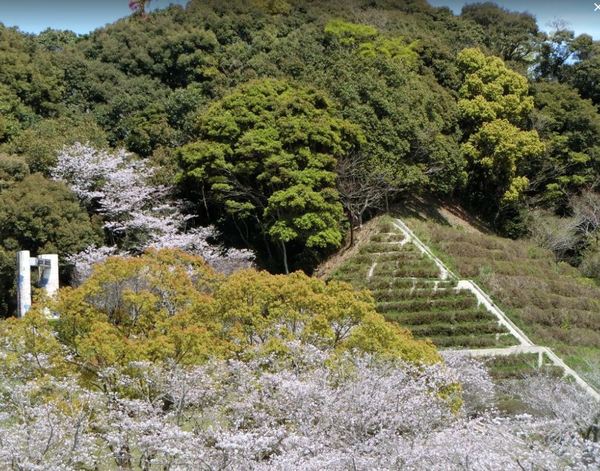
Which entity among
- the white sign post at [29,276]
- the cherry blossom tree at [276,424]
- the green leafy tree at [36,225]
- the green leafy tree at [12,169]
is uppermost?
the green leafy tree at [12,169]

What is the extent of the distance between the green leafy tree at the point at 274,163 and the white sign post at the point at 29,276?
7.39m

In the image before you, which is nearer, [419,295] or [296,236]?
[419,295]

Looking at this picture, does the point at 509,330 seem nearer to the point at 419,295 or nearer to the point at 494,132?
the point at 419,295

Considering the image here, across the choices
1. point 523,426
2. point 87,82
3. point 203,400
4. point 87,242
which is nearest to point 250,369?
point 203,400

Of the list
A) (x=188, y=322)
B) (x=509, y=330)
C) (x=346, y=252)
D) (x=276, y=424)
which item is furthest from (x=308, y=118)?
(x=276, y=424)

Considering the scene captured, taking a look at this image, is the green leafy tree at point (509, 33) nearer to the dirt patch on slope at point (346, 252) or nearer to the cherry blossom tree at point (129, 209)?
the dirt patch on slope at point (346, 252)

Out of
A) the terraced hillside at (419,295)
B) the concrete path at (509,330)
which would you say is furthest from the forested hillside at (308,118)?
the concrete path at (509,330)

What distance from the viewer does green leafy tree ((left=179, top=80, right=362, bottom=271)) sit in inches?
1007

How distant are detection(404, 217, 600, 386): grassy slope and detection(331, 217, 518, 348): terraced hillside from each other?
34.6 inches

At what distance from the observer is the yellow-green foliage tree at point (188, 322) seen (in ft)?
39.7

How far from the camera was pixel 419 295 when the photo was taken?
926 inches

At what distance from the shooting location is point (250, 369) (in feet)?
39.9

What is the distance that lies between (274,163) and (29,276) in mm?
8988

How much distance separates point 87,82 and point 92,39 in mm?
5872
